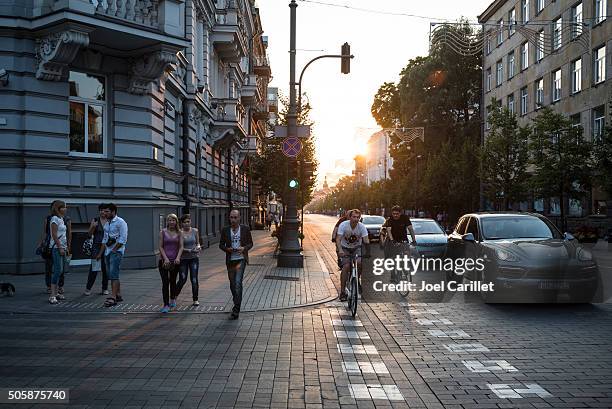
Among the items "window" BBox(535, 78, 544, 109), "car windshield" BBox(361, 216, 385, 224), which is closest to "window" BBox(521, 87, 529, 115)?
"window" BBox(535, 78, 544, 109)

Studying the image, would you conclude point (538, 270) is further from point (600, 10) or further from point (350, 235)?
point (600, 10)

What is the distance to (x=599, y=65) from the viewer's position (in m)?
31.9

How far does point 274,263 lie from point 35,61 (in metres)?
8.87

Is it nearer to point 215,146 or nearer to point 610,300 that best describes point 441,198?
point 215,146

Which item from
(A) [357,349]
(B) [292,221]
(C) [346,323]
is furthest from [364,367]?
(B) [292,221]

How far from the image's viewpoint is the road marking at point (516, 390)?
5.46 meters

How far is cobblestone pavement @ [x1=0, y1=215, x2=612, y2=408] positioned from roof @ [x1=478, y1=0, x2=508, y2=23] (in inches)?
1636

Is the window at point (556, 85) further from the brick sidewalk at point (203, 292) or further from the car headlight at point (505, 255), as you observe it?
the car headlight at point (505, 255)

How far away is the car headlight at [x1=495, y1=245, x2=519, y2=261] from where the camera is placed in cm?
1007

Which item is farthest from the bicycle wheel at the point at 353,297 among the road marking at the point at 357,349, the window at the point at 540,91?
the window at the point at 540,91

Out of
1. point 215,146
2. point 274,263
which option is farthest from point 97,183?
point 215,146

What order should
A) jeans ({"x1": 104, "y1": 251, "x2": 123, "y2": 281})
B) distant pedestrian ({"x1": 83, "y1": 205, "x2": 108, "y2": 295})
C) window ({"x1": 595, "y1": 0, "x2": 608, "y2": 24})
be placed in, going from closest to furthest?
jeans ({"x1": 104, "y1": 251, "x2": 123, "y2": 281}), distant pedestrian ({"x1": 83, "y1": 205, "x2": 108, "y2": 295}), window ({"x1": 595, "y1": 0, "x2": 608, "y2": 24})

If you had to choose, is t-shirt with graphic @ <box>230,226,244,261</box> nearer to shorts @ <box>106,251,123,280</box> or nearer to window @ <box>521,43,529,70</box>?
shorts @ <box>106,251,123,280</box>

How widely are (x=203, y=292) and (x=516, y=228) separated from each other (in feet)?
19.8
